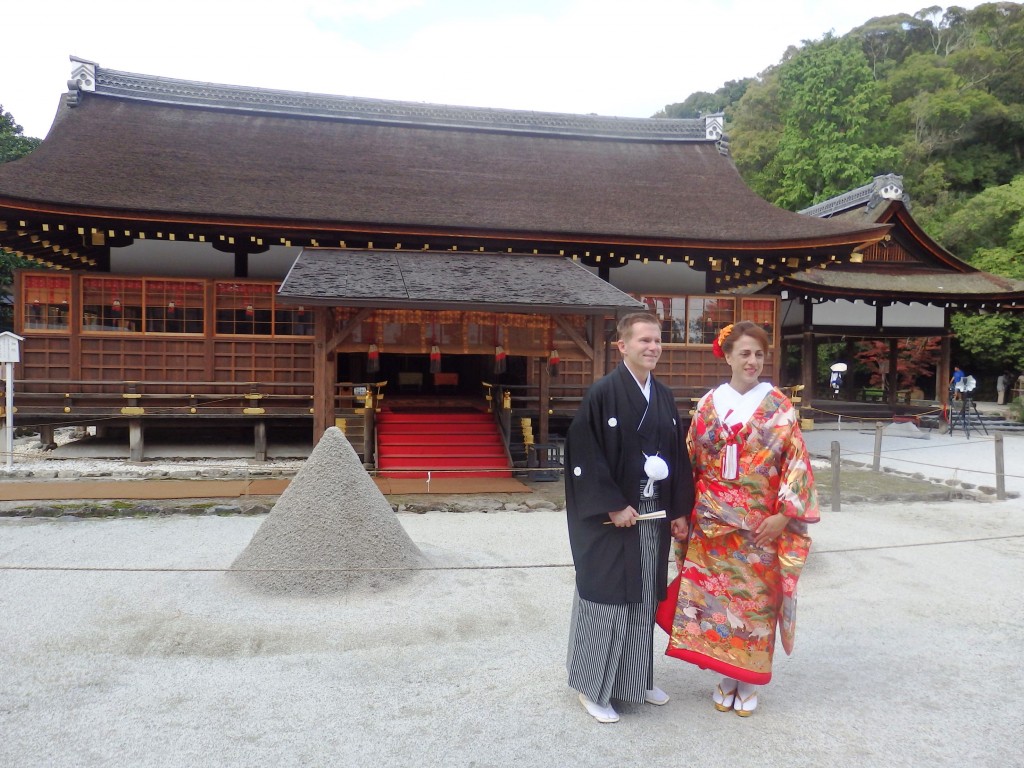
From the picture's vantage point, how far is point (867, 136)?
31.0m

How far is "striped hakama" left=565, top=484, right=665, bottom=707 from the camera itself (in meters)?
2.99

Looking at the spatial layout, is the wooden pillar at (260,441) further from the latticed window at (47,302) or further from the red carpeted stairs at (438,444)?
the latticed window at (47,302)

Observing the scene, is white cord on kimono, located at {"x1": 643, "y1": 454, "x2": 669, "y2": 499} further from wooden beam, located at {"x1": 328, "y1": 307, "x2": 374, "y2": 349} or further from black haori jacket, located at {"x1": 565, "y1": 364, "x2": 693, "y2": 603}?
wooden beam, located at {"x1": 328, "y1": 307, "x2": 374, "y2": 349}

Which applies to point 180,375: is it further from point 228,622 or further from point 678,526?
point 678,526

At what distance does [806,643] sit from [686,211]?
925cm

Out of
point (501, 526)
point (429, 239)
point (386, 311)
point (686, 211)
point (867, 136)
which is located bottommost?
point (501, 526)

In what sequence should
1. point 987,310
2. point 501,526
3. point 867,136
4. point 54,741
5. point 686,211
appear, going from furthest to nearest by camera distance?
1. point 867,136
2. point 987,310
3. point 686,211
4. point 501,526
5. point 54,741

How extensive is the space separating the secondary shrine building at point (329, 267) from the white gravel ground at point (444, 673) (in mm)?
3903

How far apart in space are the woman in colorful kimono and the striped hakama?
0.71ft

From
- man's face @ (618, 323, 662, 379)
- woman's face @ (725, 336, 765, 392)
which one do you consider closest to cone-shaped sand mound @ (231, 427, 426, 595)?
man's face @ (618, 323, 662, 379)

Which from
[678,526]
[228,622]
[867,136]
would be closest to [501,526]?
[228,622]

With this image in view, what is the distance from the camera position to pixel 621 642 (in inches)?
118

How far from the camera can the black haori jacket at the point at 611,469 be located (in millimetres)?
2949

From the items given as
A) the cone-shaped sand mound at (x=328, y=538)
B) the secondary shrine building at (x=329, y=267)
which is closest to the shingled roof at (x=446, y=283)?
the secondary shrine building at (x=329, y=267)
